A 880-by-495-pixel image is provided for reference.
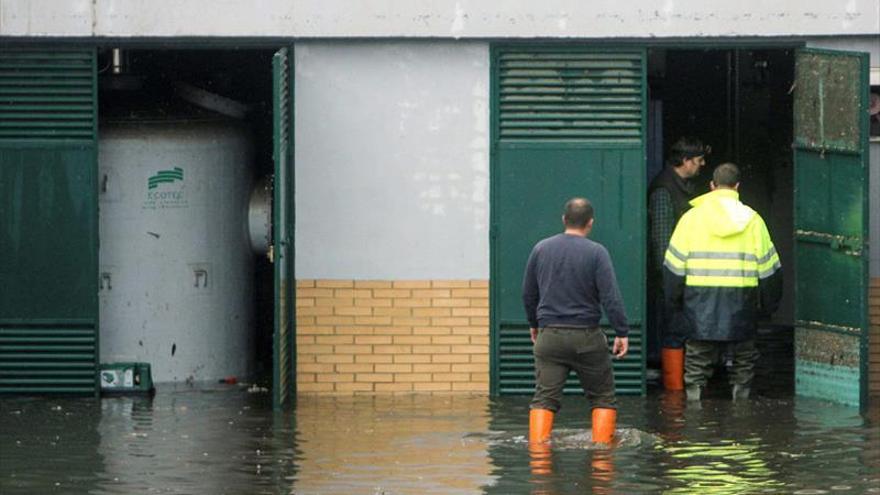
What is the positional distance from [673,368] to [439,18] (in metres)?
3.07

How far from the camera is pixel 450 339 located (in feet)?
57.1

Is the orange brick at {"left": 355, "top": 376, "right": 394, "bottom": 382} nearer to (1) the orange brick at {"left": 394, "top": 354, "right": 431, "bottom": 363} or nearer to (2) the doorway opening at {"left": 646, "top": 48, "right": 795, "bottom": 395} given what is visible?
(1) the orange brick at {"left": 394, "top": 354, "right": 431, "bottom": 363}

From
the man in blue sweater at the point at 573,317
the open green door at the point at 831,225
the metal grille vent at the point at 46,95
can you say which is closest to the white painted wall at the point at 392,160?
the metal grille vent at the point at 46,95

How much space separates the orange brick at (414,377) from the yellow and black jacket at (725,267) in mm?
1889

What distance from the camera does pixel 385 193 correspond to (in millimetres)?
17312

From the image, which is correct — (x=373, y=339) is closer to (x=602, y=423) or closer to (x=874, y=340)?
(x=602, y=423)

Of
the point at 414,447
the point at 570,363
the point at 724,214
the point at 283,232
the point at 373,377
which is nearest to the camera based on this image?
the point at 570,363

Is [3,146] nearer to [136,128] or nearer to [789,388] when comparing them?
[136,128]

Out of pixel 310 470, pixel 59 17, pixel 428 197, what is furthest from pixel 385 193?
pixel 310 470

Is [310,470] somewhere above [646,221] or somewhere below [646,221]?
below

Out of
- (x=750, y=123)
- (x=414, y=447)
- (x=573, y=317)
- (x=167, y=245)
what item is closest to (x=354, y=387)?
(x=167, y=245)

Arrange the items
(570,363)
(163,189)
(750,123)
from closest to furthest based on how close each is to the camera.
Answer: (570,363)
(163,189)
(750,123)

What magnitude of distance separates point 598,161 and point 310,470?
4237mm

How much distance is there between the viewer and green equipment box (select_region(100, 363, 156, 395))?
17.6 meters
